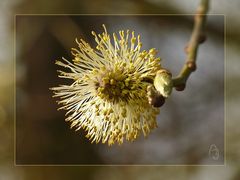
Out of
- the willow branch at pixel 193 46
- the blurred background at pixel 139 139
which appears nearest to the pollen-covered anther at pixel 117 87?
the willow branch at pixel 193 46

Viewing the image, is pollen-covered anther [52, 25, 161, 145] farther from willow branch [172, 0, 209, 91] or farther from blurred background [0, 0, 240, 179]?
blurred background [0, 0, 240, 179]

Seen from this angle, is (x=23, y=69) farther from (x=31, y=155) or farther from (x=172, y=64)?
(x=172, y=64)

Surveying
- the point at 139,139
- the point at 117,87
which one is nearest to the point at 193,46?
the point at 117,87

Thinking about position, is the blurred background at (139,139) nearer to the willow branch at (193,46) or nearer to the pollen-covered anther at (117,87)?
the willow branch at (193,46)

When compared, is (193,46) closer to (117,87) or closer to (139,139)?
(117,87)

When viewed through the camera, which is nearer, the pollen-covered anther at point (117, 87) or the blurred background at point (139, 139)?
the pollen-covered anther at point (117, 87)

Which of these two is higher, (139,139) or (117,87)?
(117,87)

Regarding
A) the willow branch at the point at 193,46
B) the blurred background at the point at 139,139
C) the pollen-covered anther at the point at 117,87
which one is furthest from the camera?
the blurred background at the point at 139,139
